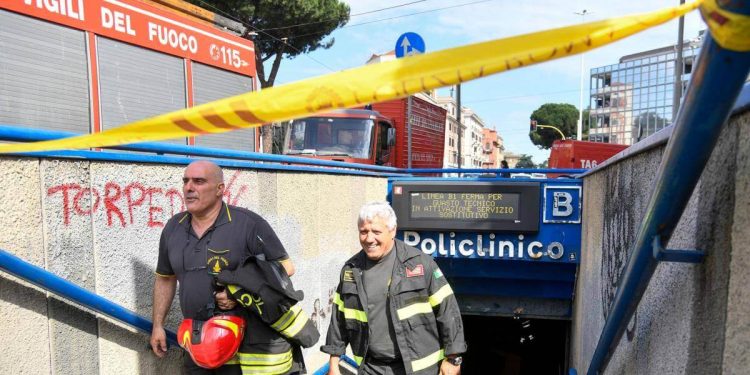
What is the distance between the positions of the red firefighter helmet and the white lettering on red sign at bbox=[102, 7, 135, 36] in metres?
5.32

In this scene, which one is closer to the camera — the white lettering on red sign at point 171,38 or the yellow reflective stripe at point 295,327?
the yellow reflective stripe at point 295,327

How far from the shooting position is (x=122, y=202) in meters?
2.96

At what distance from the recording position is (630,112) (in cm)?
5762

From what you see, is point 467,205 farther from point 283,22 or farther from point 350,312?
point 283,22

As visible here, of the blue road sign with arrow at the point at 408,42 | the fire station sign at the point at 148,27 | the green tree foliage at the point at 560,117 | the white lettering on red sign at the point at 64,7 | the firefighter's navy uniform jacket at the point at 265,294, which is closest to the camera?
the firefighter's navy uniform jacket at the point at 265,294

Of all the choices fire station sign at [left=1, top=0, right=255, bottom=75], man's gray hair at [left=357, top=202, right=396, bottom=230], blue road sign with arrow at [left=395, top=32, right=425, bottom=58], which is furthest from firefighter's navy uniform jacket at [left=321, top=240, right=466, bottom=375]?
blue road sign with arrow at [left=395, top=32, right=425, bottom=58]

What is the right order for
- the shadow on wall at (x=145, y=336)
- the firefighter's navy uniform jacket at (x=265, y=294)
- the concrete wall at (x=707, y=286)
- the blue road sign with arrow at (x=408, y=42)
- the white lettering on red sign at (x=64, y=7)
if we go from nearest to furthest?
the concrete wall at (x=707, y=286) → the firefighter's navy uniform jacket at (x=265, y=294) → the shadow on wall at (x=145, y=336) → the white lettering on red sign at (x=64, y=7) → the blue road sign with arrow at (x=408, y=42)

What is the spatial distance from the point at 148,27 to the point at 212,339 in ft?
19.5

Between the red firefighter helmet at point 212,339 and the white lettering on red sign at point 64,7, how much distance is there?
4988 mm

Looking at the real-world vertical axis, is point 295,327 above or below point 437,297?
below

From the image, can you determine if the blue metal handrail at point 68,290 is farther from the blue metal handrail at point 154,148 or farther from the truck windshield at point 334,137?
the truck windshield at point 334,137

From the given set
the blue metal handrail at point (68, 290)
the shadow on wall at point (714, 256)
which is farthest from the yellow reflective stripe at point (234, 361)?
the shadow on wall at point (714, 256)

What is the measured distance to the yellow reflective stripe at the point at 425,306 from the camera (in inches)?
121

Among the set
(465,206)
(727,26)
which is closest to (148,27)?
(465,206)
